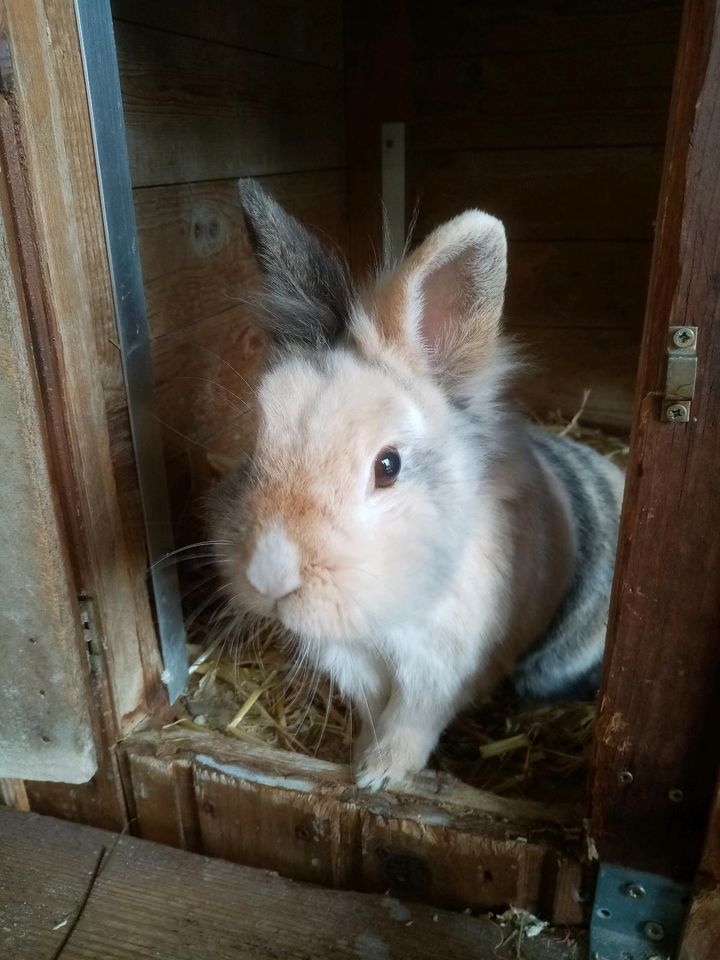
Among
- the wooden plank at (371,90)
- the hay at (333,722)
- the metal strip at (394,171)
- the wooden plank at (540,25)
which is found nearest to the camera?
the hay at (333,722)

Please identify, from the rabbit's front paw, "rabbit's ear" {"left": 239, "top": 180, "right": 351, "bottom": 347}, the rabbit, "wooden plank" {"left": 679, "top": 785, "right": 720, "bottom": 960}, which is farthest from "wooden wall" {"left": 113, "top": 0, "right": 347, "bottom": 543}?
"wooden plank" {"left": 679, "top": 785, "right": 720, "bottom": 960}

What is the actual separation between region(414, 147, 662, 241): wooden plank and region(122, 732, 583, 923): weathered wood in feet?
6.66

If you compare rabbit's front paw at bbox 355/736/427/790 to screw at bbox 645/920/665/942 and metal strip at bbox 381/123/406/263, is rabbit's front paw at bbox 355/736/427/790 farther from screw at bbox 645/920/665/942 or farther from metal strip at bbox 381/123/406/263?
metal strip at bbox 381/123/406/263

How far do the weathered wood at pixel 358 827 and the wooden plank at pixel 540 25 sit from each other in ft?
7.85

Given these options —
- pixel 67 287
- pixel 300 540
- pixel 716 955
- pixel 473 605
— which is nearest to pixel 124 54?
pixel 67 287

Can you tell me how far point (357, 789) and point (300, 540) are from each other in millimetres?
678

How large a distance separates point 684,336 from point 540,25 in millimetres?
2138

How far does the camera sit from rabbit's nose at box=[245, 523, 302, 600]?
125cm

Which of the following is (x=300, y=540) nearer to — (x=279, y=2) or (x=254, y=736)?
(x=254, y=736)

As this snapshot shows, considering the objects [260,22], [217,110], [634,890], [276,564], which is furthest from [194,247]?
[634,890]

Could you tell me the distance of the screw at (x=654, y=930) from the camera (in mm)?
1477

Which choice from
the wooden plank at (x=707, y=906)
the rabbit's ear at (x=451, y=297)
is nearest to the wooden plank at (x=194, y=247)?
the rabbit's ear at (x=451, y=297)

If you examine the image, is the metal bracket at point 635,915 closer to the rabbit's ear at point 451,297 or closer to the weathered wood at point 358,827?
the weathered wood at point 358,827

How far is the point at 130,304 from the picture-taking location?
159cm
